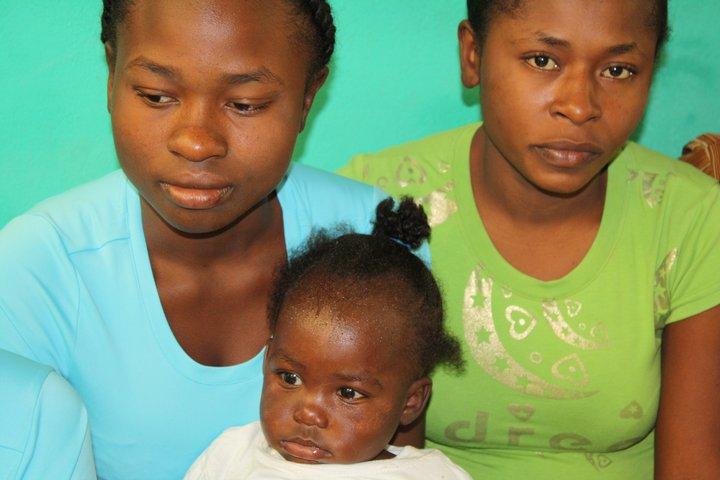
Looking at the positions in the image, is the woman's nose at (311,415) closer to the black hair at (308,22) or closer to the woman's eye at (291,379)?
the woman's eye at (291,379)

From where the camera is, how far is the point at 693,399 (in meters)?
1.81

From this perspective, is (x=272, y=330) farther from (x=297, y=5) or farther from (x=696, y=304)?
(x=696, y=304)

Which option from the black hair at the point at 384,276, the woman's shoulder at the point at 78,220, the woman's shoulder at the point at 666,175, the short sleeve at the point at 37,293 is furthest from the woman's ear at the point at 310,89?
the woman's shoulder at the point at 666,175

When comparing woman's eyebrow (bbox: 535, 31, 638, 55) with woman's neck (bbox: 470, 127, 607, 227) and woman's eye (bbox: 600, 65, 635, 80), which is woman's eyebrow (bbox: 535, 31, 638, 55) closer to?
woman's eye (bbox: 600, 65, 635, 80)

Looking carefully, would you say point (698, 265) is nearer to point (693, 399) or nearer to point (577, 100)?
point (693, 399)

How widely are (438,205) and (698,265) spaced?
52cm

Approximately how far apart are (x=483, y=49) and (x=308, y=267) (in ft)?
1.75

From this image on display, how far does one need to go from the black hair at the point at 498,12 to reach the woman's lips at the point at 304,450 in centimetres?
82

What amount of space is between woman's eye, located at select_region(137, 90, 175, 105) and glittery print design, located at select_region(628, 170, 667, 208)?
3.18 feet

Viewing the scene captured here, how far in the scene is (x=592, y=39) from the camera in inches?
62.3

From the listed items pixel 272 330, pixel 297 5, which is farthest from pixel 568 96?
pixel 272 330

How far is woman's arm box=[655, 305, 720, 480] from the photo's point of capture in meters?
1.80

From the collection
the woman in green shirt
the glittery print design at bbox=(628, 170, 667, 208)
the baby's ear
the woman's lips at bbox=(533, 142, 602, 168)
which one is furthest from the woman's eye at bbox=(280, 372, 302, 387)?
the glittery print design at bbox=(628, 170, 667, 208)

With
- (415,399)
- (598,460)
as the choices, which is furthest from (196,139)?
(598,460)
